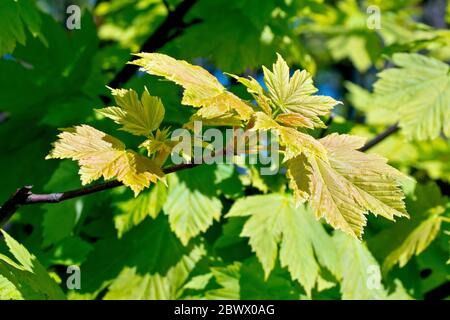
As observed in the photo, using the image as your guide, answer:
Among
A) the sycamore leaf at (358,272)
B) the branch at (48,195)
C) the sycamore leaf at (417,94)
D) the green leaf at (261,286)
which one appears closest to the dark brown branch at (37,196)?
the branch at (48,195)

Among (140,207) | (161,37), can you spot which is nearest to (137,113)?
(140,207)

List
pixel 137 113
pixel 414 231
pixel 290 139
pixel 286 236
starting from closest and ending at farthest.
Answer: pixel 290 139 < pixel 137 113 < pixel 286 236 < pixel 414 231

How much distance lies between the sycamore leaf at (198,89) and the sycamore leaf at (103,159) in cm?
12

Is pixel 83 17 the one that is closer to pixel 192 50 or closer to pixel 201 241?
pixel 192 50

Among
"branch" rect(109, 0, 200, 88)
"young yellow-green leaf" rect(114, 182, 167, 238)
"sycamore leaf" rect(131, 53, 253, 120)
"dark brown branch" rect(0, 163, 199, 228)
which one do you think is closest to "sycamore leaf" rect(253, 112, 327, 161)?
"sycamore leaf" rect(131, 53, 253, 120)

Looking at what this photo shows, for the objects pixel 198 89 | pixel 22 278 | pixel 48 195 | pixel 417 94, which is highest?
pixel 417 94

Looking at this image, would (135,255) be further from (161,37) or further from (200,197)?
(161,37)

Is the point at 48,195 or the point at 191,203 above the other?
the point at 191,203

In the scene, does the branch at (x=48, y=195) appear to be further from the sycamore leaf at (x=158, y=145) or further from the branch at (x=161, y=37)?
the branch at (x=161, y=37)

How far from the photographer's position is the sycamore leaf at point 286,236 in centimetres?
134

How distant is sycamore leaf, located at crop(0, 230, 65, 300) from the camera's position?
0.93 m

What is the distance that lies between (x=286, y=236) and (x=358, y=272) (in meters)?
0.25

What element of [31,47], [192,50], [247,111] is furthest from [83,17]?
[247,111]

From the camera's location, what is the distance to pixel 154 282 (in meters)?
1.46
